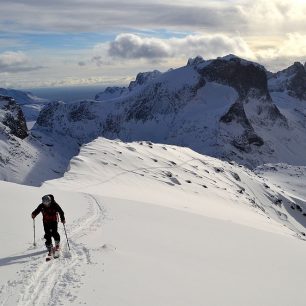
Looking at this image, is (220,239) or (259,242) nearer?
(220,239)

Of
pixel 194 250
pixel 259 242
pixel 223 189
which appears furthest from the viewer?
pixel 223 189

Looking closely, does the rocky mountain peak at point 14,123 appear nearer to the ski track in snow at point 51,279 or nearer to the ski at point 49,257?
the ski at point 49,257

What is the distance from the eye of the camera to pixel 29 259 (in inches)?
611

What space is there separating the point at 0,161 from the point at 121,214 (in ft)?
456

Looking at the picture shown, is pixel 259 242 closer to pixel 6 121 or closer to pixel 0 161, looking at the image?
pixel 0 161

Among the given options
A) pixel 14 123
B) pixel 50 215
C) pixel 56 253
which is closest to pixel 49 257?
pixel 56 253

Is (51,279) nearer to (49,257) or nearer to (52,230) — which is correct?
(49,257)

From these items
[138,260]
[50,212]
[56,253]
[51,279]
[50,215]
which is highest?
[50,212]

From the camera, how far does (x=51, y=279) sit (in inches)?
529

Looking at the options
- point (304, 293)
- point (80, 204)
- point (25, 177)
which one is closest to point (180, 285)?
point (304, 293)

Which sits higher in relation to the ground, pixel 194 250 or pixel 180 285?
pixel 180 285

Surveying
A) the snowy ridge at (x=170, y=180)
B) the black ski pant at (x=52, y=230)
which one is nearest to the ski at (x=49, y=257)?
the black ski pant at (x=52, y=230)

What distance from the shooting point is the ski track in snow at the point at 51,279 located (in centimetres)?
1200

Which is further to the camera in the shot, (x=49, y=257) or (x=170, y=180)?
(x=170, y=180)
